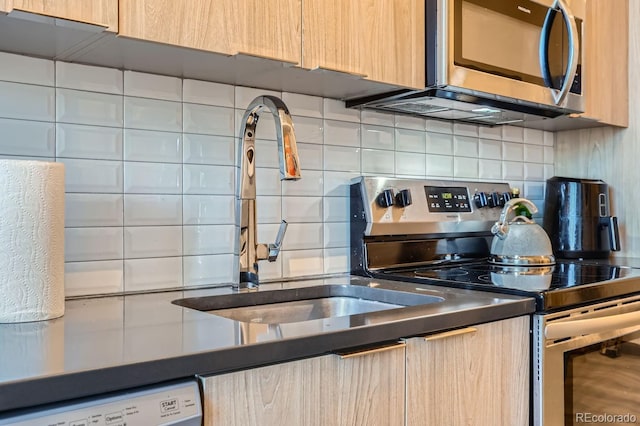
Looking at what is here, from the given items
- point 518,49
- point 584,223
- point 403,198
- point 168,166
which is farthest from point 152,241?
point 584,223

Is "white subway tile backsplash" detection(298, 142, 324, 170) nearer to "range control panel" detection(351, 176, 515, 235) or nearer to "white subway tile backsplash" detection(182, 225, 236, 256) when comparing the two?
"range control panel" detection(351, 176, 515, 235)

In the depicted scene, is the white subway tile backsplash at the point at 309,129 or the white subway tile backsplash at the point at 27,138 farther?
the white subway tile backsplash at the point at 309,129

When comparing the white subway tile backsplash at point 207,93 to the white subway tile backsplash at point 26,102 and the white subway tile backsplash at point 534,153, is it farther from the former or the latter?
the white subway tile backsplash at point 534,153

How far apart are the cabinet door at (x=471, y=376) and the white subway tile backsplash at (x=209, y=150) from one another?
694 millimetres

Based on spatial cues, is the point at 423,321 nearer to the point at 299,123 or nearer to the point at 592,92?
the point at 299,123

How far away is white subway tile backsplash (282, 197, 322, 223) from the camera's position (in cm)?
159

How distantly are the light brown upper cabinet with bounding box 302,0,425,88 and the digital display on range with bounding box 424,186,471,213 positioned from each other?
1.40 ft

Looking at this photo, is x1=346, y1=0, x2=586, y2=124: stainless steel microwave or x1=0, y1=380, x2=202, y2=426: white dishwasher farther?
x1=346, y1=0, x2=586, y2=124: stainless steel microwave

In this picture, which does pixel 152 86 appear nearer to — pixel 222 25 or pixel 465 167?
pixel 222 25

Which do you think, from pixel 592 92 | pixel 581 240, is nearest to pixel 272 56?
pixel 592 92

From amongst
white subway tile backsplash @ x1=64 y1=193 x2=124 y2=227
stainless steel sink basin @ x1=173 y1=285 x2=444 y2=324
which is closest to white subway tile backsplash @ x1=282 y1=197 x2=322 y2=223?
stainless steel sink basin @ x1=173 y1=285 x2=444 y2=324

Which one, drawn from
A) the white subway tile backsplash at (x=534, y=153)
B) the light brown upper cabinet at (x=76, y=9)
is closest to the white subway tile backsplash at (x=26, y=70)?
the light brown upper cabinet at (x=76, y=9)

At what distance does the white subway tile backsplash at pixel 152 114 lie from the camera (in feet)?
4.35

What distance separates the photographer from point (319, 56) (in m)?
1.29
